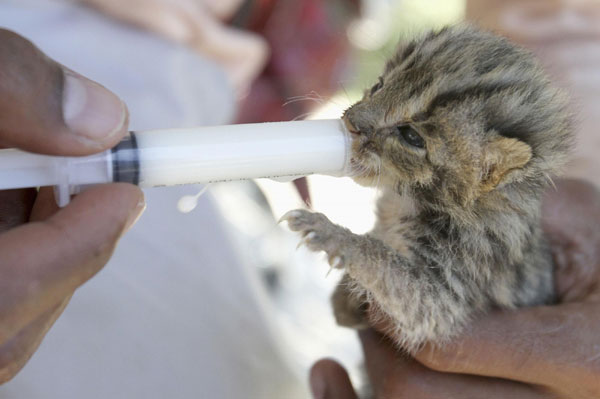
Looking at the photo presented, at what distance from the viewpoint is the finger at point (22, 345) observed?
3.84 ft

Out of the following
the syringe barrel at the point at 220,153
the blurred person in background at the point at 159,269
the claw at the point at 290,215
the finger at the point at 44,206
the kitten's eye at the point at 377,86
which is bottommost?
the blurred person in background at the point at 159,269

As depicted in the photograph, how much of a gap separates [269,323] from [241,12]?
1701 mm

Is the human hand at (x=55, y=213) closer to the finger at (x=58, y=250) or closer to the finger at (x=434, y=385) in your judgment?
the finger at (x=58, y=250)

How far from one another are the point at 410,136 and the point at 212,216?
1.11m

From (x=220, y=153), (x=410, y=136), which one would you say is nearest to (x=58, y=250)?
(x=220, y=153)

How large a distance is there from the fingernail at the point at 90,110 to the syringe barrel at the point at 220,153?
0.06m

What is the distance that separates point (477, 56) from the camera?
1549mm

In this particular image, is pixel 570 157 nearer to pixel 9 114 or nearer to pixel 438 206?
pixel 438 206

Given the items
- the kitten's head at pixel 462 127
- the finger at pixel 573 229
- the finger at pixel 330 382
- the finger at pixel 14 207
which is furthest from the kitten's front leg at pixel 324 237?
the finger at pixel 573 229

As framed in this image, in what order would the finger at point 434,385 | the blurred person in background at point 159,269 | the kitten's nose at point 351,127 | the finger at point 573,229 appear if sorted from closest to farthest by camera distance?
1. the kitten's nose at point 351,127
2. the finger at point 434,385
3. the blurred person in background at point 159,269
4. the finger at point 573,229

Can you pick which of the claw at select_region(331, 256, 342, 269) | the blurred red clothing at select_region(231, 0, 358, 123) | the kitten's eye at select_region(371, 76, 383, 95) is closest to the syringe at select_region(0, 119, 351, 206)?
the claw at select_region(331, 256, 342, 269)

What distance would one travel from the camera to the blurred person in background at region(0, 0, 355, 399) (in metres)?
1.85

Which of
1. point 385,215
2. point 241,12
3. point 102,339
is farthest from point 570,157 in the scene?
point 241,12

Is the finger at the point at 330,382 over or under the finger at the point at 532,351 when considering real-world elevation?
under
